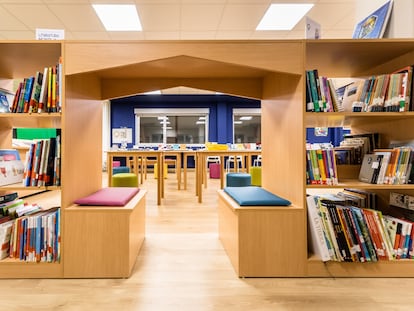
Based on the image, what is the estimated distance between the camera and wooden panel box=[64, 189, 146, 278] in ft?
4.80

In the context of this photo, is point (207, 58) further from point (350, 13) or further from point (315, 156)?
point (350, 13)

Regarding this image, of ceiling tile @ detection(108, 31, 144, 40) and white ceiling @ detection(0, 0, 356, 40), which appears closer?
white ceiling @ detection(0, 0, 356, 40)

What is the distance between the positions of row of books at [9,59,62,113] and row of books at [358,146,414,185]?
2022 millimetres

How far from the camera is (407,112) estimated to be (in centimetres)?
150

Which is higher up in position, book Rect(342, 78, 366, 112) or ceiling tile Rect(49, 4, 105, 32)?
ceiling tile Rect(49, 4, 105, 32)

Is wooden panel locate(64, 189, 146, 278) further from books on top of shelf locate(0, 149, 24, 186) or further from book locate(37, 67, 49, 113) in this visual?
book locate(37, 67, 49, 113)

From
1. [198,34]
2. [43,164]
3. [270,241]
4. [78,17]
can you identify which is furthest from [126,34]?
[270,241]

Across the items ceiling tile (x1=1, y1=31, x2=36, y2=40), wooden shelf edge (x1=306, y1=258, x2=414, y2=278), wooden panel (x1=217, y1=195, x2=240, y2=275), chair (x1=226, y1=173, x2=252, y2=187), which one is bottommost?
wooden shelf edge (x1=306, y1=258, x2=414, y2=278)

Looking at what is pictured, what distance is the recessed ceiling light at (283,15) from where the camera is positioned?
3.44 metres

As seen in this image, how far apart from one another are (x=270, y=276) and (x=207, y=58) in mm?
1381

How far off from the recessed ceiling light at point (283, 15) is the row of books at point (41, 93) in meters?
3.07

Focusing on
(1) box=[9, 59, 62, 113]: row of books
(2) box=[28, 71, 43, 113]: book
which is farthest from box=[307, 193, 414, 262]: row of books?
(2) box=[28, 71, 43, 113]: book

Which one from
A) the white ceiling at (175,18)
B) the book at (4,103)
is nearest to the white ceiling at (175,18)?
the white ceiling at (175,18)

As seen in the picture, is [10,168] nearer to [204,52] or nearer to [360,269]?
[204,52]
